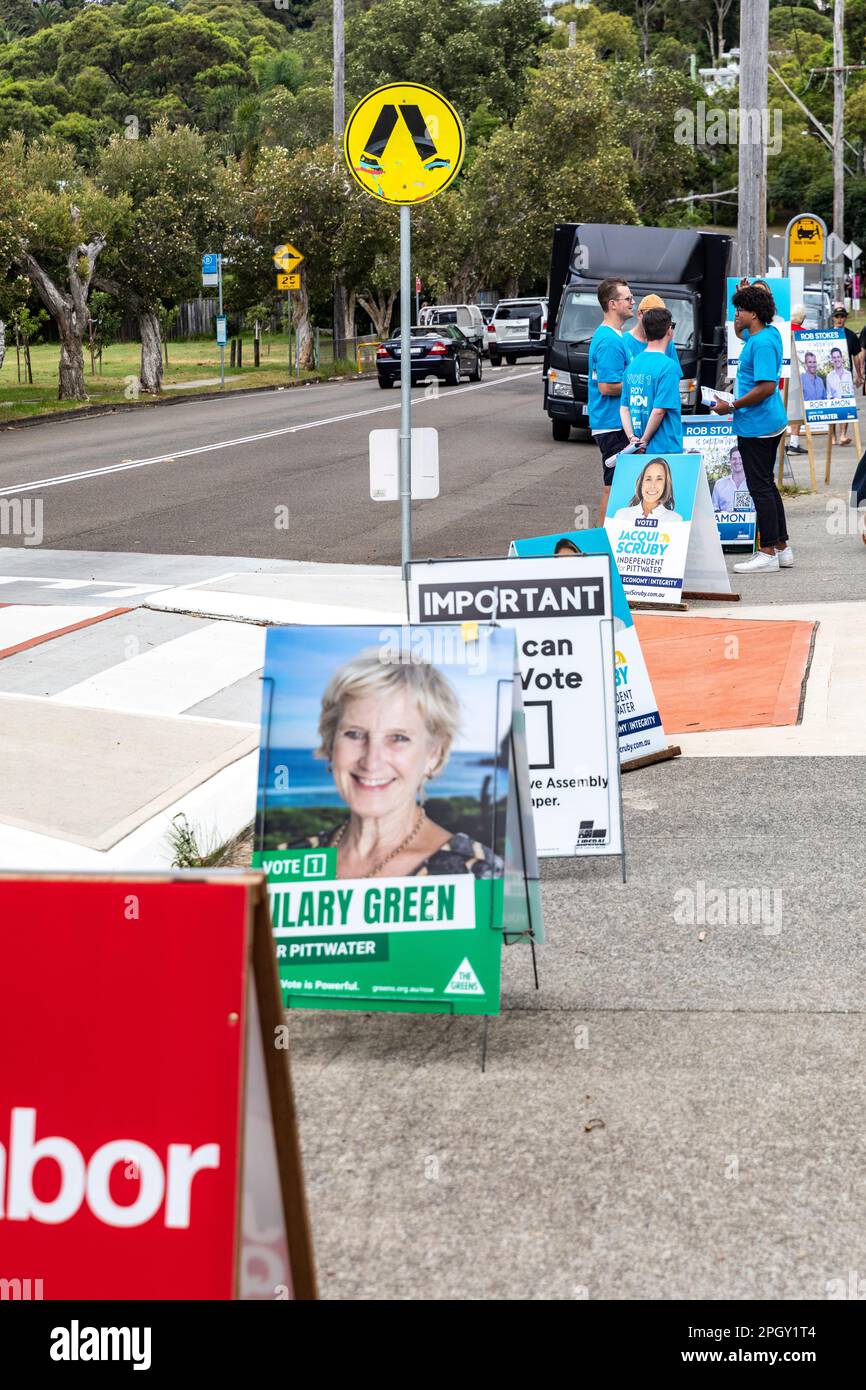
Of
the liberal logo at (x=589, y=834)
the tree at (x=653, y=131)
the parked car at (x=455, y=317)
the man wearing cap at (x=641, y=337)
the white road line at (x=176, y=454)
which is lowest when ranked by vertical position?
the liberal logo at (x=589, y=834)

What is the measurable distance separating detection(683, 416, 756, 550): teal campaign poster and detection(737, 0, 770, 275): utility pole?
5470mm

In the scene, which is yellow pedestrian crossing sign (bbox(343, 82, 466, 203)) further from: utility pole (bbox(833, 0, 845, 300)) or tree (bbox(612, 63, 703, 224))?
tree (bbox(612, 63, 703, 224))

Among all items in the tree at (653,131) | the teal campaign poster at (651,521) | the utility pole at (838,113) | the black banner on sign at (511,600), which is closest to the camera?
the black banner on sign at (511,600)

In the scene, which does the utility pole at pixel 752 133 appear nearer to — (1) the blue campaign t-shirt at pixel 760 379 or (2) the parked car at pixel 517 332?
(1) the blue campaign t-shirt at pixel 760 379

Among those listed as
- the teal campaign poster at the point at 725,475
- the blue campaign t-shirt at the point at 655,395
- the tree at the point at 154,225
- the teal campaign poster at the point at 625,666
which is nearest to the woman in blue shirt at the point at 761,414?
the blue campaign t-shirt at the point at 655,395

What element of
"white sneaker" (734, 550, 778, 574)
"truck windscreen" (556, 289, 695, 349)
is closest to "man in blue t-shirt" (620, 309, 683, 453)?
"white sneaker" (734, 550, 778, 574)

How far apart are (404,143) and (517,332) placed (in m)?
46.1

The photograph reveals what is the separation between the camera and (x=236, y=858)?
6293 millimetres

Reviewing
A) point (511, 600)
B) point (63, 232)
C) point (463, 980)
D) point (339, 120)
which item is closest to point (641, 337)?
point (511, 600)

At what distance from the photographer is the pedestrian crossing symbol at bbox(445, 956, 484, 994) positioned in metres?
4.59

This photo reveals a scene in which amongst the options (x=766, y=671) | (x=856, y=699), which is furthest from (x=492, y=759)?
(x=766, y=671)

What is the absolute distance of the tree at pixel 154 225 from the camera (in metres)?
37.7

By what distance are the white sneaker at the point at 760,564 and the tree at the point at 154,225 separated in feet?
88.5

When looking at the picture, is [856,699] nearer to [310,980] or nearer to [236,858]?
[236,858]
